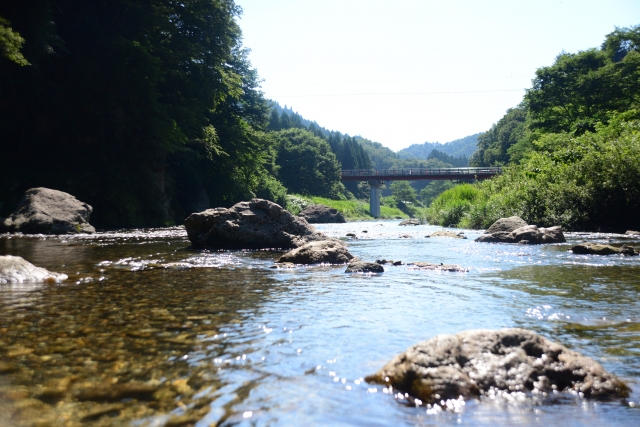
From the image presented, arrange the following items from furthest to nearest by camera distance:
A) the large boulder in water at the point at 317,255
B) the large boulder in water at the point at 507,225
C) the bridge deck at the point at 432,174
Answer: the bridge deck at the point at 432,174
the large boulder in water at the point at 507,225
the large boulder in water at the point at 317,255

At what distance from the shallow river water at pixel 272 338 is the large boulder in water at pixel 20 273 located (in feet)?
1.36

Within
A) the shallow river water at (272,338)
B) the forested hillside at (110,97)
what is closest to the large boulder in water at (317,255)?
the shallow river water at (272,338)

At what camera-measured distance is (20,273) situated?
23.4 feet

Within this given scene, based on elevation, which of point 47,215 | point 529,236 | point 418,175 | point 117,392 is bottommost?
point 117,392

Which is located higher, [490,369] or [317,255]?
[317,255]

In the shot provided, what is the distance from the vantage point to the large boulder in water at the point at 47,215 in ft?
60.1

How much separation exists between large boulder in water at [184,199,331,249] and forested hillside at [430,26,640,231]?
529 inches

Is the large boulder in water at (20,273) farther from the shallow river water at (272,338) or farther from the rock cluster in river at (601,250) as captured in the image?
the rock cluster in river at (601,250)

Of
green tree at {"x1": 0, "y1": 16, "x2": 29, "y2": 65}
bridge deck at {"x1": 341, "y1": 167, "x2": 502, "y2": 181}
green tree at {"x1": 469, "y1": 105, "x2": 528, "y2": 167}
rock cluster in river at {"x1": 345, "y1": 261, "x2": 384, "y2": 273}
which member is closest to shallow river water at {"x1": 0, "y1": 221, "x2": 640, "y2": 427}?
rock cluster in river at {"x1": 345, "y1": 261, "x2": 384, "y2": 273}

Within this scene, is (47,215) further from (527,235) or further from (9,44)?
(527,235)

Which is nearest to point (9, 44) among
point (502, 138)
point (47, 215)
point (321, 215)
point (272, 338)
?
point (47, 215)

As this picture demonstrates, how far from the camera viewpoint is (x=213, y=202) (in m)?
36.8

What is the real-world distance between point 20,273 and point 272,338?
16.4ft

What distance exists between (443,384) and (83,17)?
89.5ft
